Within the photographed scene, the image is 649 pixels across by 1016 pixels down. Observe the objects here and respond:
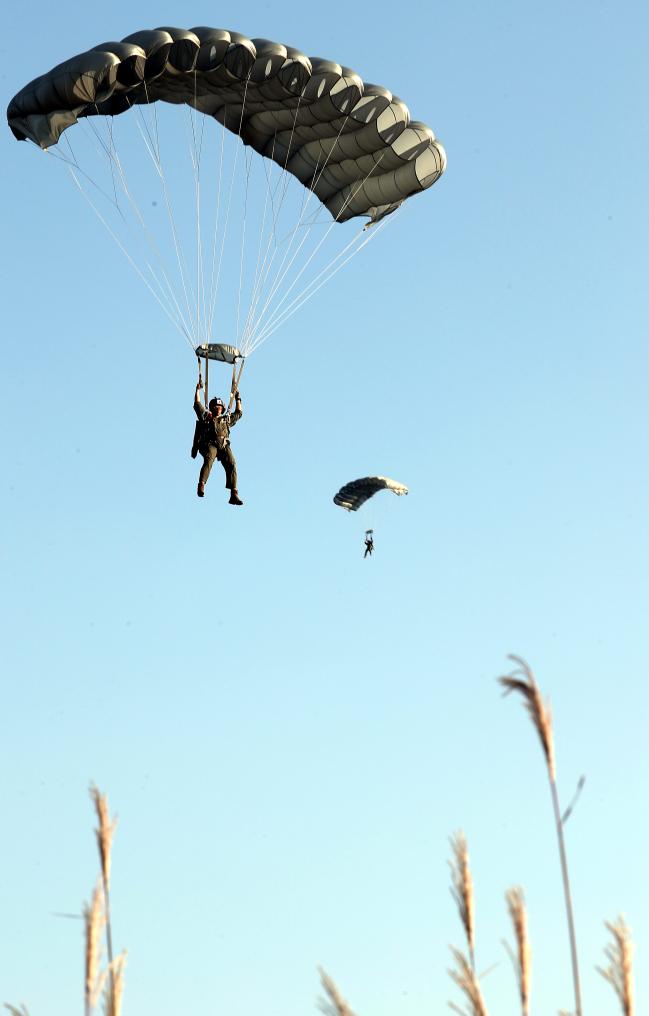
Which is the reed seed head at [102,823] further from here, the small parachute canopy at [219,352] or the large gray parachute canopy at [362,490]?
the large gray parachute canopy at [362,490]

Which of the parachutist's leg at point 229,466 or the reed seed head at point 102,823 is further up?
the parachutist's leg at point 229,466

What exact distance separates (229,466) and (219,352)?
187 cm

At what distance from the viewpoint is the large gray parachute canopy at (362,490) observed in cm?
3662

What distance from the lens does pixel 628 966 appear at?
7.71 metres

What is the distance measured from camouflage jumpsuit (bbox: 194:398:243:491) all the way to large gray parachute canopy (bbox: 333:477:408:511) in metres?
13.1

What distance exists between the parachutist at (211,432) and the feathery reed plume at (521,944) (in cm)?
1580

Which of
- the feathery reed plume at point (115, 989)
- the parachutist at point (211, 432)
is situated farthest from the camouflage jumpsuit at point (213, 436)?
the feathery reed plume at point (115, 989)

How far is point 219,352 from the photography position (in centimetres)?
2441

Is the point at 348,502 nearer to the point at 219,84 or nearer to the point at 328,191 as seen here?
the point at 328,191

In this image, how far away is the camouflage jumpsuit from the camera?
23.2m

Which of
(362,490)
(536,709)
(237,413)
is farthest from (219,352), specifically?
(536,709)

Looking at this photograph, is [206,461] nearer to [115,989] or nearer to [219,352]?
[219,352]

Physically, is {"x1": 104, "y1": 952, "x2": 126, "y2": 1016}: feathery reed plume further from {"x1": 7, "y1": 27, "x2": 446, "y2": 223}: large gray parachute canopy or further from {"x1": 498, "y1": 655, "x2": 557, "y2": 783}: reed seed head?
{"x1": 7, "y1": 27, "x2": 446, "y2": 223}: large gray parachute canopy

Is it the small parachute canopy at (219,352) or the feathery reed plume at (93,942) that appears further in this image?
the small parachute canopy at (219,352)
